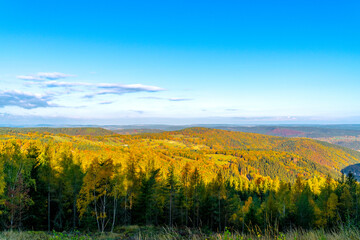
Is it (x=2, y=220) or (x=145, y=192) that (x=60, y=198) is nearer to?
(x=2, y=220)

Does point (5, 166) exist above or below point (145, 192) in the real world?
above

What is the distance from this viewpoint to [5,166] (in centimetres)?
2647

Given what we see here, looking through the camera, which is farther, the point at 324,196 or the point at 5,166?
the point at 324,196

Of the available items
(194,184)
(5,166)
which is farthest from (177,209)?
(5,166)

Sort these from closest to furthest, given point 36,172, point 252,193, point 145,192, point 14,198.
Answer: point 14,198 < point 36,172 < point 145,192 < point 252,193

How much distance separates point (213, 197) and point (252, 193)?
43.3 metres

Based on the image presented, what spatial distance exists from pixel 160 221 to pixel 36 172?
920 inches

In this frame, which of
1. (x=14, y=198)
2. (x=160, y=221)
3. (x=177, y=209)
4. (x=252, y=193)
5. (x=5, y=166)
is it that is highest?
(x=5, y=166)

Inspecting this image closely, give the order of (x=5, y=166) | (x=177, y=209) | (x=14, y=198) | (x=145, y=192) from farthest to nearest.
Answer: (x=177, y=209) < (x=145, y=192) < (x=5, y=166) < (x=14, y=198)

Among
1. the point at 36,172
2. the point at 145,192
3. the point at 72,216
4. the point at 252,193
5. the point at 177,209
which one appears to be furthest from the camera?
the point at 252,193

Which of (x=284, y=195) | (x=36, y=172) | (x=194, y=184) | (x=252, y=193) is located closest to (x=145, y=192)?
(x=194, y=184)

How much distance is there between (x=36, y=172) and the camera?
30.9 m

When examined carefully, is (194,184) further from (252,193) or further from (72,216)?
(252,193)

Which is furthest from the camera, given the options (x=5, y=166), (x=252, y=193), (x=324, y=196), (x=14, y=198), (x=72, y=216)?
(x=252, y=193)
